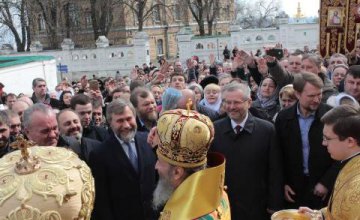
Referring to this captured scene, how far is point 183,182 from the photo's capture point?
99.2 inches

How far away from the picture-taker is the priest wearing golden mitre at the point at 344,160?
Result: 2361 mm

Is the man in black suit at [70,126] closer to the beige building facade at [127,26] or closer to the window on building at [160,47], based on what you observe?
the beige building facade at [127,26]

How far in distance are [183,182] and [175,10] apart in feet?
150

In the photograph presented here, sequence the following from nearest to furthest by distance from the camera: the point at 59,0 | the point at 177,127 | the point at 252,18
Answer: the point at 177,127 → the point at 59,0 → the point at 252,18

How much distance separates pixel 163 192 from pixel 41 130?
4.33ft

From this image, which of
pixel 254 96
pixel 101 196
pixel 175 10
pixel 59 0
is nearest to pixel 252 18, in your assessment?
pixel 175 10

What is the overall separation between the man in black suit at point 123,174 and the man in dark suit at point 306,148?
1491 millimetres

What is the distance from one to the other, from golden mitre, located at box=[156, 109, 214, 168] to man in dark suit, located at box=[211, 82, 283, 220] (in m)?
1.75

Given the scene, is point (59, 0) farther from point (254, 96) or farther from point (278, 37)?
point (254, 96)

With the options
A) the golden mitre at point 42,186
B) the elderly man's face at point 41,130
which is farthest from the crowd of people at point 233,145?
the golden mitre at point 42,186

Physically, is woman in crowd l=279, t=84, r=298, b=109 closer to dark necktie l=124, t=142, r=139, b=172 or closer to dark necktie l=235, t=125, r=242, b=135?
dark necktie l=235, t=125, r=242, b=135

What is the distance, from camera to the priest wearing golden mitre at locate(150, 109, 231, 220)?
2430mm

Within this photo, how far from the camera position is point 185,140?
8.48 feet

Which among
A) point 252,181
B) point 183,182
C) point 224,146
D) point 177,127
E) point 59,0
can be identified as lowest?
point 252,181
